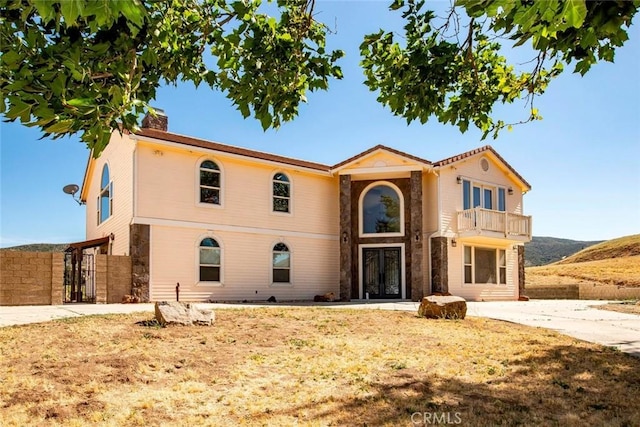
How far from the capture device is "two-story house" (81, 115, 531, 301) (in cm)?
1739

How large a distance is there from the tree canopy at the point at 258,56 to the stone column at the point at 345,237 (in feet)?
44.1

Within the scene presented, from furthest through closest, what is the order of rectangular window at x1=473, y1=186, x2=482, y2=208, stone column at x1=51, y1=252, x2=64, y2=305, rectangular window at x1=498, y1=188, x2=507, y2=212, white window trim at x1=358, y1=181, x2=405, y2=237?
rectangular window at x1=498, y1=188, x2=507, y2=212, rectangular window at x1=473, y1=186, x2=482, y2=208, white window trim at x1=358, y1=181, x2=405, y2=237, stone column at x1=51, y1=252, x2=64, y2=305

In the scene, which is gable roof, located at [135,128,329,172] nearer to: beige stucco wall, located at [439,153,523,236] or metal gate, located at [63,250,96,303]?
metal gate, located at [63,250,96,303]

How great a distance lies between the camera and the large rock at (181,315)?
9.37m

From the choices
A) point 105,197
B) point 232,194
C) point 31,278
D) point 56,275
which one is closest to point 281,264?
point 232,194

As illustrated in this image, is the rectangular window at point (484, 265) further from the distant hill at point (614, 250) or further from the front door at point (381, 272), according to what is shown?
the distant hill at point (614, 250)

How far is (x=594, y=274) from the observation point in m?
33.9

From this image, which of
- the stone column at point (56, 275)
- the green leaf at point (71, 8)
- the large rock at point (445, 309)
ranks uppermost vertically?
the green leaf at point (71, 8)

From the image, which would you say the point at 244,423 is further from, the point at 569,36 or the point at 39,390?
the point at 569,36

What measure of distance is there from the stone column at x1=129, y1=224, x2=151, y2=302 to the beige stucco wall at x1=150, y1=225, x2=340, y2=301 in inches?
9.9

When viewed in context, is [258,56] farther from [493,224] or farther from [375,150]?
[493,224]

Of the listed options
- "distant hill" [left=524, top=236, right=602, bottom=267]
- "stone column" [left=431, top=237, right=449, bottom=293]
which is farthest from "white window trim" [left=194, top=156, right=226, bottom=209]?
"distant hill" [left=524, top=236, right=602, bottom=267]

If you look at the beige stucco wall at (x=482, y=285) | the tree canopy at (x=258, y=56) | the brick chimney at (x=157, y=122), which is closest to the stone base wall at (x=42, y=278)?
the brick chimney at (x=157, y=122)

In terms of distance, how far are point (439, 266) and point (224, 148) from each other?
9.54 m
